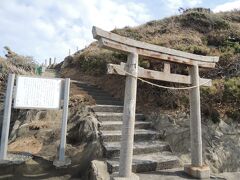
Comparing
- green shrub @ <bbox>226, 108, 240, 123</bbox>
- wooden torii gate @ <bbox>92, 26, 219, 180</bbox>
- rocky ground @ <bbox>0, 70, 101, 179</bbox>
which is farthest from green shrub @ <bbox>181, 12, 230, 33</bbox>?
wooden torii gate @ <bbox>92, 26, 219, 180</bbox>

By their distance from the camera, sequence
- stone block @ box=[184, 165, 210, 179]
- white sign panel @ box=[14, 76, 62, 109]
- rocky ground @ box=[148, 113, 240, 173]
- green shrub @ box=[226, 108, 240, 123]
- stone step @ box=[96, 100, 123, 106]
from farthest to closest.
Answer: stone step @ box=[96, 100, 123, 106] → green shrub @ box=[226, 108, 240, 123] → rocky ground @ box=[148, 113, 240, 173] → white sign panel @ box=[14, 76, 62, 109] → stone block @ box=[184, 165, 210, 179]

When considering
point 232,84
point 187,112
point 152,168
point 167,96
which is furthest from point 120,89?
point 152,168

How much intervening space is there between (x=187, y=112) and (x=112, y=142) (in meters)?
2.24

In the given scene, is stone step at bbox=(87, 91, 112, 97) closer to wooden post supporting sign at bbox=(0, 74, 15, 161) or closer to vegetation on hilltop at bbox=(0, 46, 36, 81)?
wooden post supporting sign at bbox=(0, 74, 15, 161)

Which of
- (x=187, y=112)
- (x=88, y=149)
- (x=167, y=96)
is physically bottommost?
(x=88, y=149)

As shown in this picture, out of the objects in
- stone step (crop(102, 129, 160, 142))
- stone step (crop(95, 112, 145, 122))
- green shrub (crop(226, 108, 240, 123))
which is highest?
green shrub (crop(226, 108, 240, 123))

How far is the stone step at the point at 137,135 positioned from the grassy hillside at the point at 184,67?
103 centimetres

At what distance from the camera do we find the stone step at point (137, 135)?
6.06m

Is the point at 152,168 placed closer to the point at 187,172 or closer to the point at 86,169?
the point at 187,172

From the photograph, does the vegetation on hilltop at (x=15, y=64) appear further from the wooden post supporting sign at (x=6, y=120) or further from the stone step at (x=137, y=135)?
the stone step at (x=137, y=135)

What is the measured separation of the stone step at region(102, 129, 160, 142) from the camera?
6.06 m

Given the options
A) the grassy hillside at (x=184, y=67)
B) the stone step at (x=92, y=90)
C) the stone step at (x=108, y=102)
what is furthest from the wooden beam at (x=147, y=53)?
the stone step at (x=92, y=90)

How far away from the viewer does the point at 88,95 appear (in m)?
8.94

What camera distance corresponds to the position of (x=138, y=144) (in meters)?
6.07
